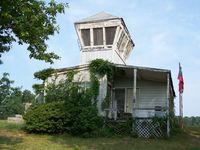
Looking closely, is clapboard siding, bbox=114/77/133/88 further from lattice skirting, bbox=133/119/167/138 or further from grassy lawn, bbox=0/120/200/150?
grassy lawn, bbox=0/120/200/150

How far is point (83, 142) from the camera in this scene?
58.0 ft

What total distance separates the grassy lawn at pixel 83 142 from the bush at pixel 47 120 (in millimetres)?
536

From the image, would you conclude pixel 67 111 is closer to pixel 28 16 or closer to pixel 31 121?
pixel 31 121

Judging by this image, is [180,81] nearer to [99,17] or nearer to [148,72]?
[148,72]

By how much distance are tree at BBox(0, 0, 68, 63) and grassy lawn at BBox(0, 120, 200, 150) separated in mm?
3726

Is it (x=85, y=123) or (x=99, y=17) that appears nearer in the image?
(x=85, y=123)

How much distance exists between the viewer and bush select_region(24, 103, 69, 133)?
19.8 metres

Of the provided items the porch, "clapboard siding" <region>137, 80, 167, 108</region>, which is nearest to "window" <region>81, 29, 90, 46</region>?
the porch

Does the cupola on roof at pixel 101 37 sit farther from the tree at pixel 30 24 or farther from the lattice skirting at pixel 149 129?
the tree at pixel 30 24

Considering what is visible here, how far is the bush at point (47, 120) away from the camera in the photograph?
19.8m

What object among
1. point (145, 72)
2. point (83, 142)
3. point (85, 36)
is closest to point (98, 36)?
point (85, 36)

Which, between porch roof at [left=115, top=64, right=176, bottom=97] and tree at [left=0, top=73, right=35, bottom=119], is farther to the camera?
tree at [left=0, top=73, right=35, bottom=119]

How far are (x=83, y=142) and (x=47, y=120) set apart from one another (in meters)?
3.05

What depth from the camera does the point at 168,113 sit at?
2066 centimetres
